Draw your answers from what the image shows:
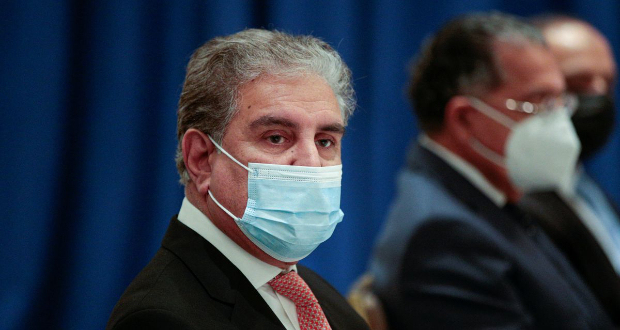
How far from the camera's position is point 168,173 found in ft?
8.61

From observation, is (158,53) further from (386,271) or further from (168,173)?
(386,271)

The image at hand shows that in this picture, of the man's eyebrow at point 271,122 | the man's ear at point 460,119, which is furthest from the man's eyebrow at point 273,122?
the man's ear at point 460,119

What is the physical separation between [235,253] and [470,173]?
4.46 feet

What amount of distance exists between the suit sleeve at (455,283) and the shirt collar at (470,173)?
1.01 ft

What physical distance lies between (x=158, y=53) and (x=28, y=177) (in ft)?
2.30

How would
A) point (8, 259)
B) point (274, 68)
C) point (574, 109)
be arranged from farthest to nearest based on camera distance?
point (574, 109), point (8, 259), point (274, 68)

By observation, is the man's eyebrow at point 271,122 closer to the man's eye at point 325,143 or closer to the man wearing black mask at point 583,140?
the man's eye at point 325,143

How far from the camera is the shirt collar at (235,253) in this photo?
1.43 meters

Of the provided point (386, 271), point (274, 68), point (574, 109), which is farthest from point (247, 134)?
point (574, 109)

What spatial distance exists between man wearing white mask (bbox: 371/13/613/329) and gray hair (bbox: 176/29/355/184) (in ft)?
3.04

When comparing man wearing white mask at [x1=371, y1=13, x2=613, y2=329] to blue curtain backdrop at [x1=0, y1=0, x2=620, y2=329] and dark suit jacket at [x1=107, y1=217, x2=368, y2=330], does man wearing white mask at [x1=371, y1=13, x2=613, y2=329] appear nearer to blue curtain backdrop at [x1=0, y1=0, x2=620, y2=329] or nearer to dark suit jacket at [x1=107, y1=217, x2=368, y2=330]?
blue curtain backdrop at [x1=0, y1=0, x2=620, y2=329]

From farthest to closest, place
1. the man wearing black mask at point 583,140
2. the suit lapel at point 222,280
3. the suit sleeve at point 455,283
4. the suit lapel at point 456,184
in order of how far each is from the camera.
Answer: the man wearing black mask at point 583,140, the suit lapel at point 456,184, the suit sleeve at point 455,283, the suit lapel at point 222,280

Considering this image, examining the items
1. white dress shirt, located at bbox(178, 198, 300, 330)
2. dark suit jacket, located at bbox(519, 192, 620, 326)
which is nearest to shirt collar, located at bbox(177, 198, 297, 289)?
white dress shirt, located at bbox(178, 198, 300, 330)

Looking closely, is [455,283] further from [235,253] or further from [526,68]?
[235,253]
